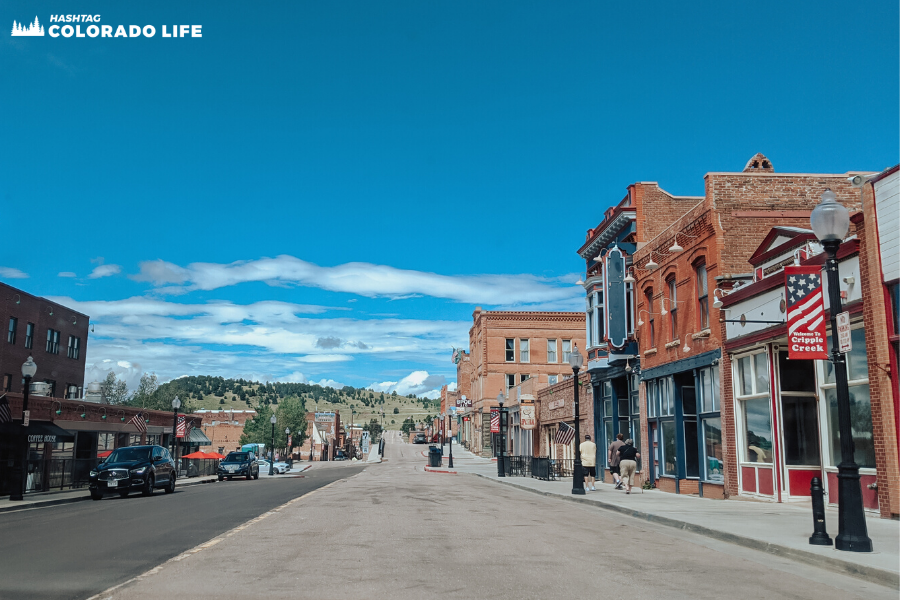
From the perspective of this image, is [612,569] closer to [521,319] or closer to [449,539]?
[449,539]

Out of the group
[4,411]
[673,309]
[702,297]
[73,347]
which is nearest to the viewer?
[702,297]

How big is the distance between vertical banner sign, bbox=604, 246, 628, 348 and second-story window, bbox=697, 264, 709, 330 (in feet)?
19.0

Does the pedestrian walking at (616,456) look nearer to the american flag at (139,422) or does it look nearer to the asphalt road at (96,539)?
the asphalt road at (96,539)

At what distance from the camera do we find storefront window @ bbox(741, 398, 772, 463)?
1946cm

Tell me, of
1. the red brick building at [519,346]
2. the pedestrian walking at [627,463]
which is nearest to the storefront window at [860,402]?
the pedestrian walking at [627,463]

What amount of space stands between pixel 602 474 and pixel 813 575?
23807mm

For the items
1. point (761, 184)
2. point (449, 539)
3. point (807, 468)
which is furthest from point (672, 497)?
point (449, 539)

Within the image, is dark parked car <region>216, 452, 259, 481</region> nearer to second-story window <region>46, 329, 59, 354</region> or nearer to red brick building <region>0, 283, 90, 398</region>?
red brick building <region>0, 283, 90, 398</region>

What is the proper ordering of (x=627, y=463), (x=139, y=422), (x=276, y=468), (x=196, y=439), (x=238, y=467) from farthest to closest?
1. (x=196, y=439)
2. (x=276, y=468)
3. (x=238, y=467)
4. (x=139, y=422)
5. (x=627, y=463)

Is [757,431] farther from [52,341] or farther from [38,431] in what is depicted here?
[52,341]

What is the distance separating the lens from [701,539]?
12.9 m

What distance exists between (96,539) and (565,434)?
26.9 meters

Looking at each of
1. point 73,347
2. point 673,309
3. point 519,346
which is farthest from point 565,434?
point 73,347

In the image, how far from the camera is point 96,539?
13.0 meters
